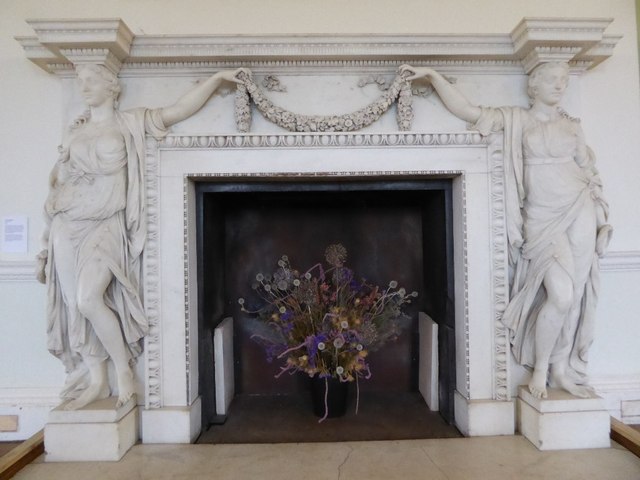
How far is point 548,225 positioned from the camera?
2150 millimetres

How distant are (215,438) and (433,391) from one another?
4.05 ft

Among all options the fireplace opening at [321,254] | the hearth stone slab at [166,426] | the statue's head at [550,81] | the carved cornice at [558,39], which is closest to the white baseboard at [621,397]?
the fireplace opening at [321,254]

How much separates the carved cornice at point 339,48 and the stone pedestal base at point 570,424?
167 cm

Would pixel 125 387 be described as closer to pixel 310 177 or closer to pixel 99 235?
pixel 99 235

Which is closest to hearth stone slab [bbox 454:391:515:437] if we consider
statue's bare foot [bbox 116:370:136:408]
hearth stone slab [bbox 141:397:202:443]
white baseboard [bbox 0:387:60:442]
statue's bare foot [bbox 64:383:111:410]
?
hearth stone slab [bbox 141:397:202:443]

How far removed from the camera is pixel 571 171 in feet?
7.06

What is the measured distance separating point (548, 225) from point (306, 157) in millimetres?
1241

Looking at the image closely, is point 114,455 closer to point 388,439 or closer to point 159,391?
point 159,391

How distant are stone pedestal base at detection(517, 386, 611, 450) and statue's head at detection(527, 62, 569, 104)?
1.48 meters

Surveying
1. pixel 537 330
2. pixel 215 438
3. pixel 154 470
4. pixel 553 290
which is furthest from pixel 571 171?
pixel 154 470

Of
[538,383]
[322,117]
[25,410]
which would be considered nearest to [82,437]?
[25,410]

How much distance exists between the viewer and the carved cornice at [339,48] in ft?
6.88

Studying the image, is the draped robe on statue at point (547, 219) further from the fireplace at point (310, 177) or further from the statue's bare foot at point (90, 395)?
the statue's bare foot at point (90, 395)

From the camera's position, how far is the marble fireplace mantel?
2.18m
